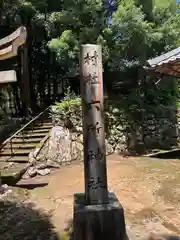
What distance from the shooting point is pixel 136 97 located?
10.7 metres

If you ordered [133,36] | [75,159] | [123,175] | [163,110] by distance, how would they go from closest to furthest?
[123,175]
[75,159]
[133,36]
[163,110]

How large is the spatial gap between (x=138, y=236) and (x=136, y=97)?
7.48 meters

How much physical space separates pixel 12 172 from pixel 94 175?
13.5ft

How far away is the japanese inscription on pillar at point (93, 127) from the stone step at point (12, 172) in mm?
3763

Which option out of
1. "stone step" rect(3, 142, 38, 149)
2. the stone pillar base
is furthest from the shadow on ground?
"stone step" rect(3, 142, 38, 149)

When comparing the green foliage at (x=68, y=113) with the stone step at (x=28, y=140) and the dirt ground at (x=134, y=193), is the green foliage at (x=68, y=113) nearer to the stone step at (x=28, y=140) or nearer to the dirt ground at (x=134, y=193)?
the stone step at (x=28, y=140)

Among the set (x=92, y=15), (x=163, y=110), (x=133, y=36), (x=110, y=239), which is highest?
(x=92, y=15)

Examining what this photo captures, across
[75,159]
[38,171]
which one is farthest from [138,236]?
[75,159]

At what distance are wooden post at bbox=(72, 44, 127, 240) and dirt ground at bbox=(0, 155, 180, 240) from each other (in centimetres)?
90

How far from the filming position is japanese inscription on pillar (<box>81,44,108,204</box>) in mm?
3143

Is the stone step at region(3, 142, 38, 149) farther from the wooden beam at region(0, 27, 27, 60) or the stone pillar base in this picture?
the stone pillar base

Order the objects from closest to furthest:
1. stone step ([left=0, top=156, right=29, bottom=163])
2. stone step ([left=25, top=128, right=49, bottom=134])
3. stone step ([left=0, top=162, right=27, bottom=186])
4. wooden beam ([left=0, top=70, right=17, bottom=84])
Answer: wooden beam ([left=0, top=70, right=17, bottom=84]), stone step ([left=0, top=162, right=27, bottom=186]), stone step ([left=0, top=156, right=29, bottom=163]), stone step ([left=25, top=128, right=49, bottom=134])

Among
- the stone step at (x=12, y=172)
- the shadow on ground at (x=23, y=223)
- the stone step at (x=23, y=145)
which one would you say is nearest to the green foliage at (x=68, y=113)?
the stone step at (x=23, y=145)

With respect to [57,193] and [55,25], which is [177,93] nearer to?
[55,25]
